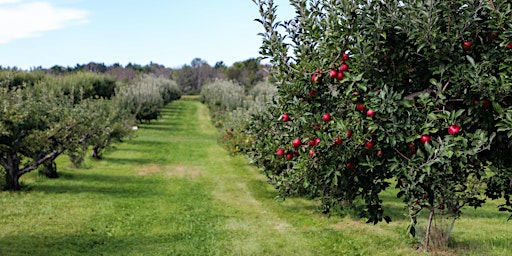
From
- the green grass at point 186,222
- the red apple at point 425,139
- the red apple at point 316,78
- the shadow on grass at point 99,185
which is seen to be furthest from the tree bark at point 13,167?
the red apple at point 425,139

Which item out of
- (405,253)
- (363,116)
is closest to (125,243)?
(405,253)

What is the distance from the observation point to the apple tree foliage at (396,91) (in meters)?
5.34

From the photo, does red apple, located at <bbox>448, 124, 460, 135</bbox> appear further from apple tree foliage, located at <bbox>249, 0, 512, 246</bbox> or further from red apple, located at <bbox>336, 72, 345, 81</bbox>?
red apple, located at <bbox>336, 72, 345, 81</bbox>

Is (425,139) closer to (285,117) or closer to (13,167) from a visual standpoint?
(285,117)

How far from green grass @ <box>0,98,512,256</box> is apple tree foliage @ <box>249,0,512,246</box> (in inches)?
285

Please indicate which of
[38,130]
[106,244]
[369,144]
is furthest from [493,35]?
[38,130]

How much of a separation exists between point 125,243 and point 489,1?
37.1 feet

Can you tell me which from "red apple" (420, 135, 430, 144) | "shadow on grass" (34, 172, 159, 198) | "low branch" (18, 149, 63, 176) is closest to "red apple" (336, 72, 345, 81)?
"red apple" (420, 135, 430, 144)

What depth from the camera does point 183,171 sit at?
27078 millimetres

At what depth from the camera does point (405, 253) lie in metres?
12.3

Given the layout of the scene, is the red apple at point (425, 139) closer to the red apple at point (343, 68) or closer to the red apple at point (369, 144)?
the red apple at point (369, 144)

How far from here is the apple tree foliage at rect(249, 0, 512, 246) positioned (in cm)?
534

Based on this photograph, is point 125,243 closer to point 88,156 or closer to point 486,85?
point 486,85

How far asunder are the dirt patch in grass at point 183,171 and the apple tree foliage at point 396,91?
19691mm
